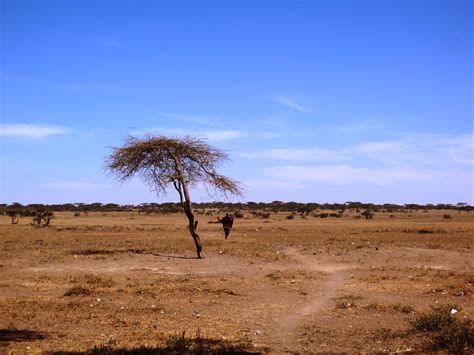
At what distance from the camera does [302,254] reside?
85.3 feet

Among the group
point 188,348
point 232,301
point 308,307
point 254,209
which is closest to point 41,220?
point 232,301

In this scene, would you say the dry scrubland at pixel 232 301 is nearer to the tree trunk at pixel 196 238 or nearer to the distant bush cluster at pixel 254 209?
the tree trunk at pixel 196 238

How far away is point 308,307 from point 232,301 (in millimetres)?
1977

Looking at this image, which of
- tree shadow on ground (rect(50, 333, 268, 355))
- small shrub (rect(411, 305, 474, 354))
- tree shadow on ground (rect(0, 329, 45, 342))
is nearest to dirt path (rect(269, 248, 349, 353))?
Answer: tree shadow on ground (rect(50, 333, 268, 355))

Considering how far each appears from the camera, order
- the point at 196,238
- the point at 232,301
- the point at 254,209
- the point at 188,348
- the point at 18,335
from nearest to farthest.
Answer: the point at 188,348, the point at 18,335, the point at 232,301, the point at 196,238, the point at 254,209

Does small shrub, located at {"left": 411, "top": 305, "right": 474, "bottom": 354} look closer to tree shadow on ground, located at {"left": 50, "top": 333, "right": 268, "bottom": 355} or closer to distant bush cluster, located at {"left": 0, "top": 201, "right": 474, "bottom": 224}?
tree shadow on ground, located at {"left": 50, "top": 333, "right": 268, "bottom": 355}

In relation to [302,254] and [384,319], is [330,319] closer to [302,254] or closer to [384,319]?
[384,319]

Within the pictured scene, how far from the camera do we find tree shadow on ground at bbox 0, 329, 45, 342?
33.7ft

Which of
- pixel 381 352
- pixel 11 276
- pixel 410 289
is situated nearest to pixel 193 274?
pixel 11 276

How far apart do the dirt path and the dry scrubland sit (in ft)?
0.09

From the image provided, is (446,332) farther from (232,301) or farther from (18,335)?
(18,335)

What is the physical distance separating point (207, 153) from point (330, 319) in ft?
46.9

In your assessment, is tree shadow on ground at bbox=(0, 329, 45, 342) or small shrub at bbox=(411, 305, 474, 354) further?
tree shadow on ground at bbox=(0, 329, 45, 342)

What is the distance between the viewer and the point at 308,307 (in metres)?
13.6
